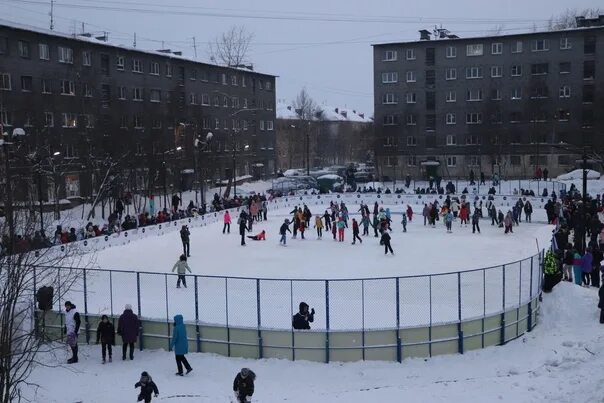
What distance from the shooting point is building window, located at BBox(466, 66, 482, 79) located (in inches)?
2478

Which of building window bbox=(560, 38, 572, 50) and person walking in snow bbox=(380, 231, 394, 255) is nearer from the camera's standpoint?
person walking in snow bbox=(380, 231, 394, 255)

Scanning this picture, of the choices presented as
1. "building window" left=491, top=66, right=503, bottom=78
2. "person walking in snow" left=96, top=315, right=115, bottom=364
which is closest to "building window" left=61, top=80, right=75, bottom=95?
"person walking in snow" left=96, top=315, right=115, bottom=364

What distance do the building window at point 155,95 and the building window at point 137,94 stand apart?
1.17 meters

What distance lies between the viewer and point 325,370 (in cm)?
1394

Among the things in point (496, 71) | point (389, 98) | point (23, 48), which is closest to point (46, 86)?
point (23, 48)

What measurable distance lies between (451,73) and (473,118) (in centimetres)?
477

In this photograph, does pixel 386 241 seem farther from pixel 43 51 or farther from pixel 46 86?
pixel 43 51

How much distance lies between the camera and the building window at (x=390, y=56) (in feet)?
216

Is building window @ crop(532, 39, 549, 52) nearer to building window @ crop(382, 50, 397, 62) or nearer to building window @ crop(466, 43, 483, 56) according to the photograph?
building window @ crop(466, 43, 483, 56)

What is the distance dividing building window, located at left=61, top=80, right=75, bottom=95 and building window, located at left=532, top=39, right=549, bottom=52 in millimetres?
39819

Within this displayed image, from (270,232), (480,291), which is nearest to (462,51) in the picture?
(270,232)

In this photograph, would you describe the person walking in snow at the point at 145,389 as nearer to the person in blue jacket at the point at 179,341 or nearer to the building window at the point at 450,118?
the person in blue jacket at the point at 179,341

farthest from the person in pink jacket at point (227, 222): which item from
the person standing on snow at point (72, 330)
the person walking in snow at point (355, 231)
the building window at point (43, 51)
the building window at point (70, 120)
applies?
the building window at point (43, 51)

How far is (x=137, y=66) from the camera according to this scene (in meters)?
54.3
